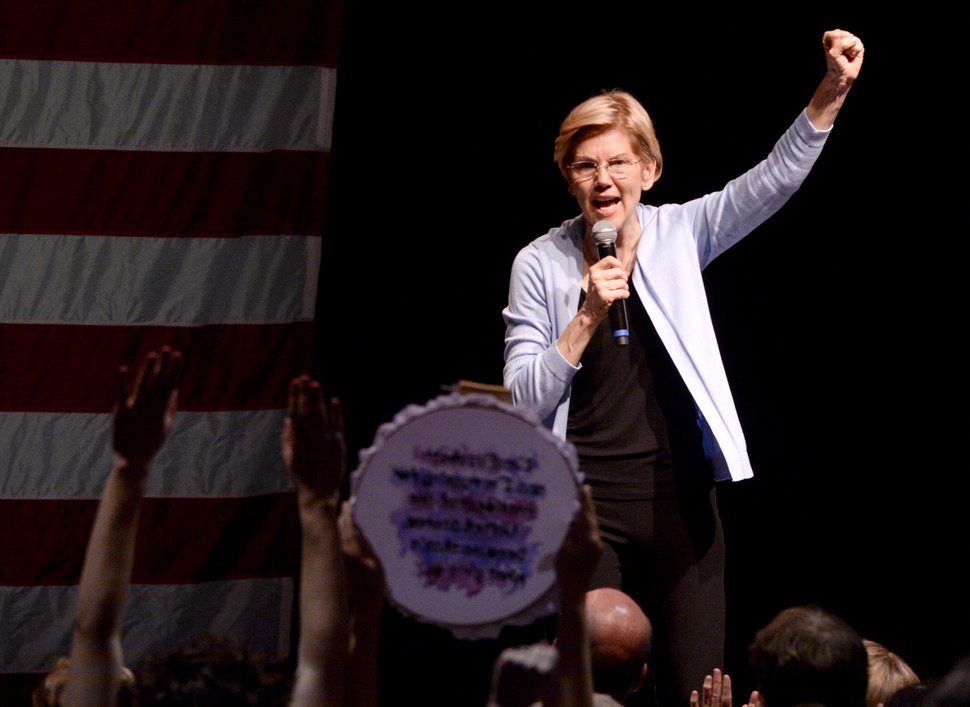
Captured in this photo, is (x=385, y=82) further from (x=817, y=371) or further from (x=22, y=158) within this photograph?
(x=817, y=371)

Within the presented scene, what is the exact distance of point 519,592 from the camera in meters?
1.70

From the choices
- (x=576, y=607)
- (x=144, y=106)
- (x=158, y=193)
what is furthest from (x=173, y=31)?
(x=576, y=607)

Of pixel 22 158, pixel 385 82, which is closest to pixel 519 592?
pixel 385 82

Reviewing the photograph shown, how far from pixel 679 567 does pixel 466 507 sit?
0.87m

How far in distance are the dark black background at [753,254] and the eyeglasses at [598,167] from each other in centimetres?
100

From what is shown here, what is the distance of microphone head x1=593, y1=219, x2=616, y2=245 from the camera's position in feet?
7.74

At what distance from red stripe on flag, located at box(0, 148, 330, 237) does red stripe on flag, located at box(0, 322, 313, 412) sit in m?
0.29

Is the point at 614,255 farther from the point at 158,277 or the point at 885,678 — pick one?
the point at 158,277

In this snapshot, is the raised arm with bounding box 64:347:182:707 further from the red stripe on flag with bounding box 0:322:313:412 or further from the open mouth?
the red stripe on flag with bounding box 0:322:313:412

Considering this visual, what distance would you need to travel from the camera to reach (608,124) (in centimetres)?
249

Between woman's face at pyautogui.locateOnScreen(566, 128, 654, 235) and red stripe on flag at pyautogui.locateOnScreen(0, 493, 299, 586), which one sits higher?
woman's face at pyautogui.locateOnScreen(566, 128, 654, 235)

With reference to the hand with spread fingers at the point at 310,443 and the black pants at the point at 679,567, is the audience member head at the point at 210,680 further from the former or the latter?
the black pants at the point at 679,567

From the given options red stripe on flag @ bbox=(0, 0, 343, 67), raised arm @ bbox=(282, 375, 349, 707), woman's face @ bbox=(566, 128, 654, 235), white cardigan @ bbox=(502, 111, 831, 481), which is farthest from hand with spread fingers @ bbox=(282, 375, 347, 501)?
red stripe on flag @ bbox=(0, 0, 343, 67)

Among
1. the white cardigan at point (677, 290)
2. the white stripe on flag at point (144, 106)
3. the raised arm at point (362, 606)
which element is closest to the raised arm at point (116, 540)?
the raised arm at point (362, 606)
